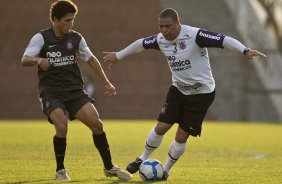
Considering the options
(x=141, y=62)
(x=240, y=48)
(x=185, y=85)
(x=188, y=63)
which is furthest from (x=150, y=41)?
(x=141, y=62)

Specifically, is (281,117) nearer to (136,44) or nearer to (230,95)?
(230,95)

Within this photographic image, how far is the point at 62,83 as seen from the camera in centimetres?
912

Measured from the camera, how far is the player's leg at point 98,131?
9.05 metres

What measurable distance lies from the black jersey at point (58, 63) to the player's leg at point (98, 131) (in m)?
0.30

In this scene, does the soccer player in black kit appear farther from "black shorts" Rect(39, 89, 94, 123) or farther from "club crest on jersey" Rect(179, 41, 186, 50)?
"club crest on jersey" Rect(179, 41, 186, 50)

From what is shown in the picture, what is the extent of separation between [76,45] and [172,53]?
3.46 ft

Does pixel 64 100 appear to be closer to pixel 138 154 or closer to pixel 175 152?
pixel 175 152

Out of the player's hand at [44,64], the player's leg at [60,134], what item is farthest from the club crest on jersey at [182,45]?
the player's hand at [44,64]

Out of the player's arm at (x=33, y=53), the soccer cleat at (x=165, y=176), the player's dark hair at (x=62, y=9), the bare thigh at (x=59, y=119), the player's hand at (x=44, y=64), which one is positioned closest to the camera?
the player's hand at (x=44, y=64)

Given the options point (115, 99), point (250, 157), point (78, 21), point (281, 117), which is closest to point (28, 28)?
point (78, 21)

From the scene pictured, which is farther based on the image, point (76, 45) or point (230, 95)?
point (230, 95)

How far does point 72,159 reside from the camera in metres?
12.0

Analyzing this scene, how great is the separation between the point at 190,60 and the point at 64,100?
1442 millimetres

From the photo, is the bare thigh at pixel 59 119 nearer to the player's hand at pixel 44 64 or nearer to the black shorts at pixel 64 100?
the black shorts at pixel 64 100
